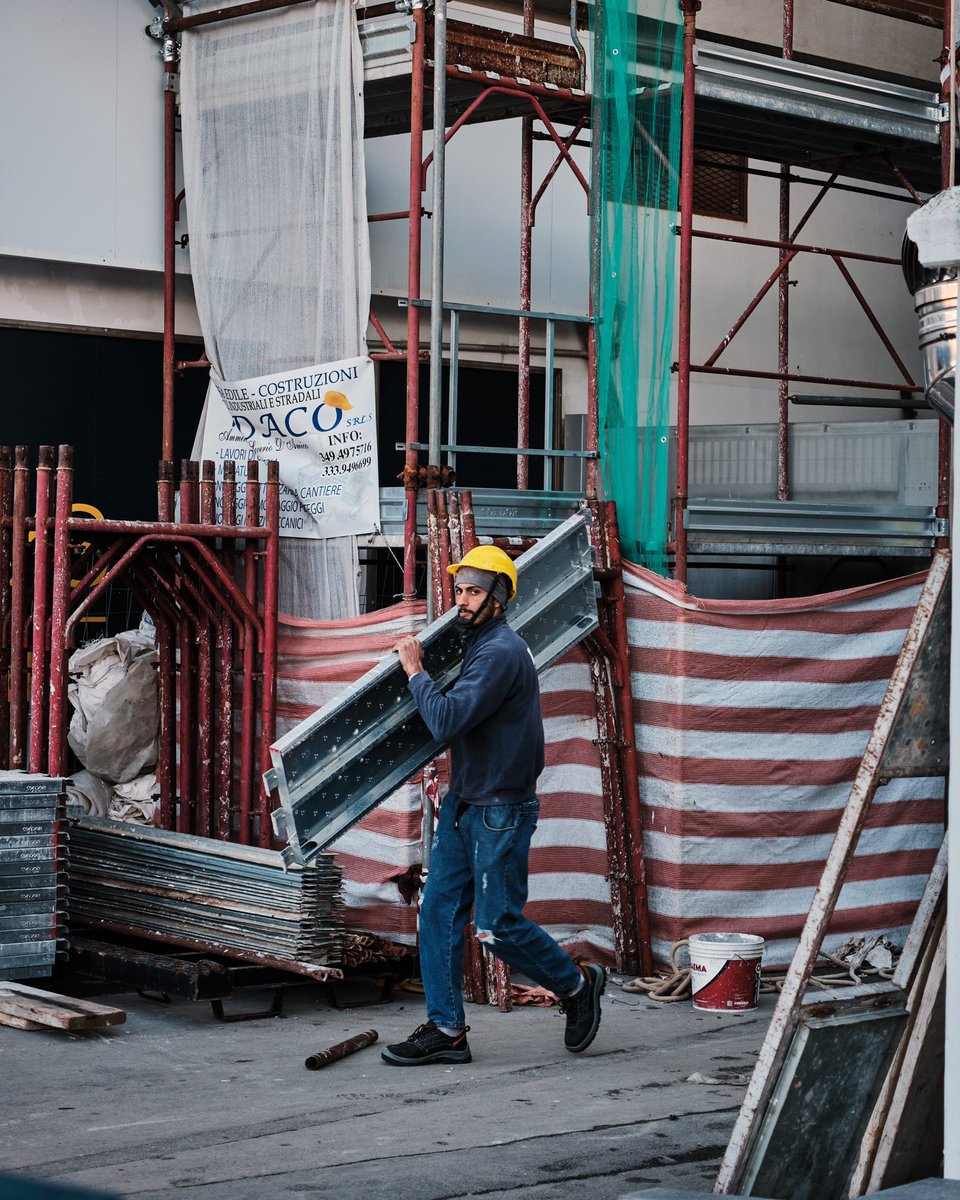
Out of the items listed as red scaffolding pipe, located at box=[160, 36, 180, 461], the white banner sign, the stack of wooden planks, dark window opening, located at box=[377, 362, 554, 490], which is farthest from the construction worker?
dark window opening, located at box=[377, 362, 554, 490]

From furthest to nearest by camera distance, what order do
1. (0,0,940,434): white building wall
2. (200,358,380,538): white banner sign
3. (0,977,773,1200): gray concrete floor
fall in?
1. (0,0,940,434): white building wall
2. (200,358,380,538): white banner sign
3. (0,977,773,1200): gray concrete floor

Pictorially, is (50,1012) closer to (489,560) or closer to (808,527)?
(489,560)

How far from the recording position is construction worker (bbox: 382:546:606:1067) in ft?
24.0

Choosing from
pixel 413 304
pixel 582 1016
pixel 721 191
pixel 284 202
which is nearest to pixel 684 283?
pixel 413 304

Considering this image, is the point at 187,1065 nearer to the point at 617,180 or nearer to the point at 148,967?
the point at 148,967

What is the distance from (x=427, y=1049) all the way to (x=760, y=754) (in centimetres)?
301

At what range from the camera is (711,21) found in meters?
13.7

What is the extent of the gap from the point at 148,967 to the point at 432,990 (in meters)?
1.60

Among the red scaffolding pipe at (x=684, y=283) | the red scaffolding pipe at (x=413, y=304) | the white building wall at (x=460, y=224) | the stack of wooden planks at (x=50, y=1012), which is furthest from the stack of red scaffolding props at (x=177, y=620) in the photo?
the red scaffolding pipe at (x=684, y=283)

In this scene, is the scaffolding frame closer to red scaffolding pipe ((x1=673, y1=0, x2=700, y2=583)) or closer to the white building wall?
red scaffolding pipe ((x1=673, y1=0, x2=700, y2=583))

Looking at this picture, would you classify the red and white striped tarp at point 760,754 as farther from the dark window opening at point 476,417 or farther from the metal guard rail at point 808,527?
Result: the dark window opening at point 476,417

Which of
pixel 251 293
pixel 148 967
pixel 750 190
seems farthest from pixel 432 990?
pixel 750 190

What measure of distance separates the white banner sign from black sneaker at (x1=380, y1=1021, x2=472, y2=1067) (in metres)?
3.26

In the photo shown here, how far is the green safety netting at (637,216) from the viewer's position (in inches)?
387
